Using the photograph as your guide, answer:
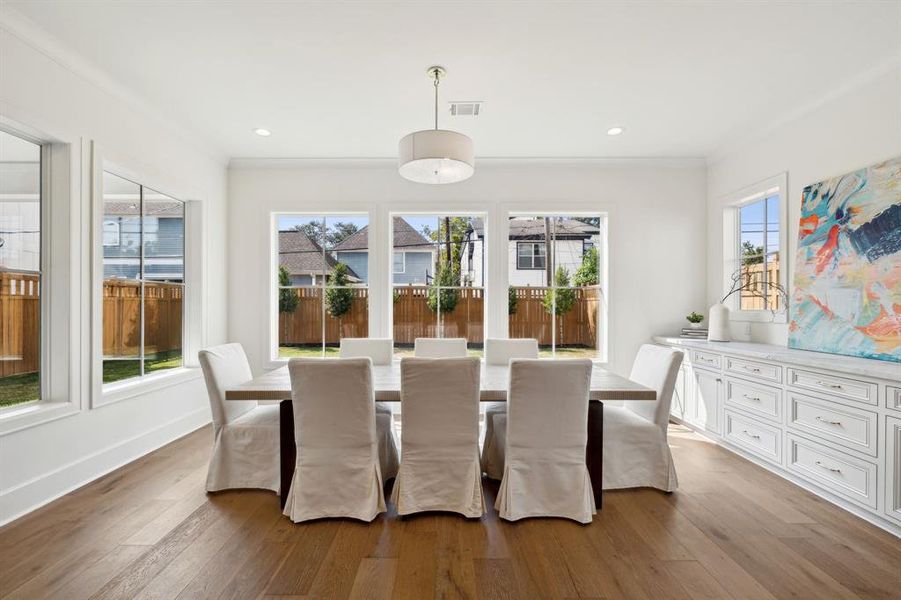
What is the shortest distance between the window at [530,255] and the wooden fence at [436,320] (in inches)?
10.3

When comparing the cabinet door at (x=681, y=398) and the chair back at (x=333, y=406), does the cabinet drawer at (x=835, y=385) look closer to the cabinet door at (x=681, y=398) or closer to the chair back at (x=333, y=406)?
the cabinet door at (x=681, y=398)

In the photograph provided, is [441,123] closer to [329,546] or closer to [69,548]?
[329,546]

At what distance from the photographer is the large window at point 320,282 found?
15.9 ft

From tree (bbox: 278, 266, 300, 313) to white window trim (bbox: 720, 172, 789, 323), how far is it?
14.7ft

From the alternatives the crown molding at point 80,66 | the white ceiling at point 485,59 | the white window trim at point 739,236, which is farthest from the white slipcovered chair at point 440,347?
the crown molding at point 80,66

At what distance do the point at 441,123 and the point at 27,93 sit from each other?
2619 millimetres

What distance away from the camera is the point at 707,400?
149 inches

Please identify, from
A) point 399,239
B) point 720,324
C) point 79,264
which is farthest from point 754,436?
point 79,264

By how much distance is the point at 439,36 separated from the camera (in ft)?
8.19

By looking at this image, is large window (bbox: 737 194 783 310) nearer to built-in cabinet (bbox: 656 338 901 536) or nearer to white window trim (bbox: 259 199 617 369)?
built-in cabinet (bbox: 656 338 901 536)

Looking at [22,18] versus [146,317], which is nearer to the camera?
[22,18]

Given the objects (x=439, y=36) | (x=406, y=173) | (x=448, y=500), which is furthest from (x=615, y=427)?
(x=439, y=36)

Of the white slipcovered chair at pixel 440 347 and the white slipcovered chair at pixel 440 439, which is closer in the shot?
the white slipcovered chair at pixel 440 439

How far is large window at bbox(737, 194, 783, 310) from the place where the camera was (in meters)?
3.81
